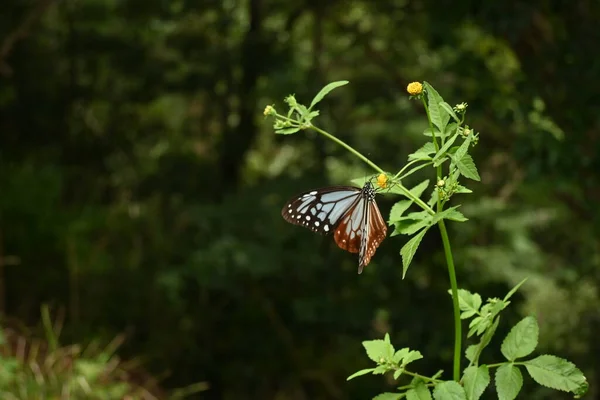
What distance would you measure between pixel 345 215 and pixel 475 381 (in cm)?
35

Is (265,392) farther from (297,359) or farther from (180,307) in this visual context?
(180,307)

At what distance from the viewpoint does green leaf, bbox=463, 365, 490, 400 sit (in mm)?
1069

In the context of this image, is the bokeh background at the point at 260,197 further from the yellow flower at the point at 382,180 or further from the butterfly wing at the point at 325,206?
the yellow flower at the point at 382,180

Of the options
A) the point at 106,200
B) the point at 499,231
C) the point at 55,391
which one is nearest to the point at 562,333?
the point at 499,231

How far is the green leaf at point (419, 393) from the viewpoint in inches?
42.8

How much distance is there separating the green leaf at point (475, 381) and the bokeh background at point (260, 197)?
1.80 meters

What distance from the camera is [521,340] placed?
1.12m

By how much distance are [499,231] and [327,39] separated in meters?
1.40

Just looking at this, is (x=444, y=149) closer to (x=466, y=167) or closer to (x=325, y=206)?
(x=466, y=167)

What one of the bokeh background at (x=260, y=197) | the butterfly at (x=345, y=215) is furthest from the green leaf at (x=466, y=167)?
the bokeh background at (x=260, y=197)

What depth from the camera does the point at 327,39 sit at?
4.39m

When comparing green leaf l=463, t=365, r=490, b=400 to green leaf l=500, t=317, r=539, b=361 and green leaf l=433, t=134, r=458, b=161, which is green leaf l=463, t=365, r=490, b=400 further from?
green leaf l=433, t=134, r=458, b=161

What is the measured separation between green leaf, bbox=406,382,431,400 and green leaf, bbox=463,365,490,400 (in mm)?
54

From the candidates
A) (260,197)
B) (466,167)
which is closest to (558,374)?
(466,167)
